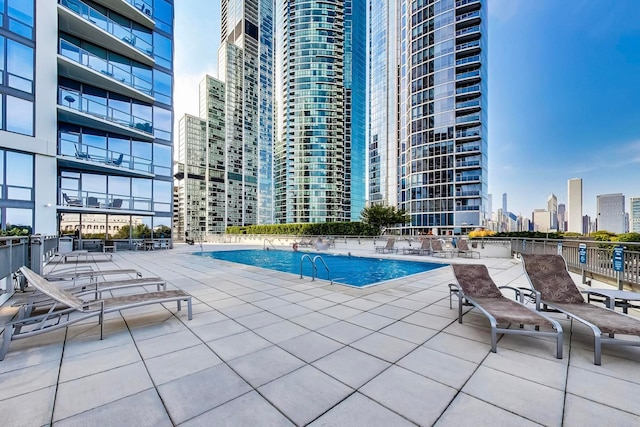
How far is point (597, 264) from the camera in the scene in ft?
24.0

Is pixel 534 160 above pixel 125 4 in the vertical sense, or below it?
below

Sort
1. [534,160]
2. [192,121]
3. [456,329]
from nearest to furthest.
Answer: [456,329] < [534,160] < [192,121]

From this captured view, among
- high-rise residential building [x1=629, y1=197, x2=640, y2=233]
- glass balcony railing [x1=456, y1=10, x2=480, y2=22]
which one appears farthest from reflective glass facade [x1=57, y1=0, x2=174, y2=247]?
high-rise residential building [x1=629, y1=197, x2=640, y2=233]

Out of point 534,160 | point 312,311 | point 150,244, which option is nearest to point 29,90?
point 150,244

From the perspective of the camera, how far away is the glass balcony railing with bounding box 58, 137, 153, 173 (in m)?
15.9

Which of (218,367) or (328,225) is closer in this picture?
(218,367)

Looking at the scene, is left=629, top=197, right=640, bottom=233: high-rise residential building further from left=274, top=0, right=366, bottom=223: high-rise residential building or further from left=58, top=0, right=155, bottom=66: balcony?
left=58, top=0, right=155, bottom=66: balcony

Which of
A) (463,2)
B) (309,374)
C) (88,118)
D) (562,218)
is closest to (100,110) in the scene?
(88,118)

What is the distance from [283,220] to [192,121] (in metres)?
39.6

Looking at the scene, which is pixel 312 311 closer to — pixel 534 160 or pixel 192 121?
pixel 534 160

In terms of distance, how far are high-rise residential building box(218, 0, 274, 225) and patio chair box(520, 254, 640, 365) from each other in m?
81.4

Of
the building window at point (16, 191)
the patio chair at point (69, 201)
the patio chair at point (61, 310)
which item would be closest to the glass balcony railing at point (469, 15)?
the patio chair at point (69, 201)

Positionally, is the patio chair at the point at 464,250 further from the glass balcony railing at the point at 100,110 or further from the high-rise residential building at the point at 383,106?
the high-rise residential building at the point at 383,106

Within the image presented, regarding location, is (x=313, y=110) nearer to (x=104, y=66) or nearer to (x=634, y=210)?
(x=104, y=66)
